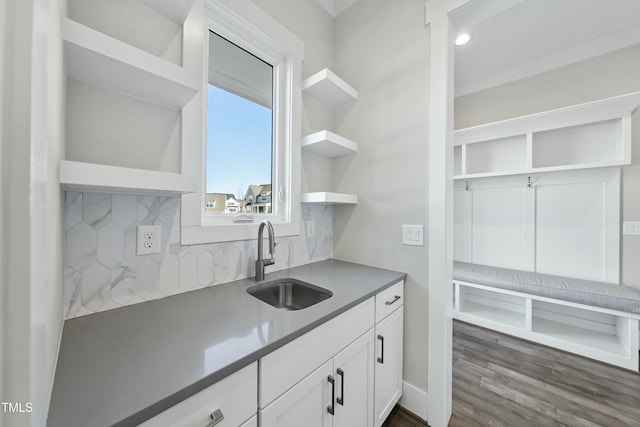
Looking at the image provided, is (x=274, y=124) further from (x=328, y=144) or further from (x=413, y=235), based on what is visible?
(x=413, y=235)

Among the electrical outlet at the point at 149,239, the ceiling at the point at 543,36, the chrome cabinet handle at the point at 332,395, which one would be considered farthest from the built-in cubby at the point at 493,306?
the electrical outlet at the point at 149,239

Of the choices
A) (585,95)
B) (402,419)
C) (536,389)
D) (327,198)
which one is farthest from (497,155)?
(402,419)

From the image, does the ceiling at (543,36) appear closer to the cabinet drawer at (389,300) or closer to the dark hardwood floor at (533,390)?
the cabinet drawer at (389,300)

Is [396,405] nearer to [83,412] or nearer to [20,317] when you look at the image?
[83,412]

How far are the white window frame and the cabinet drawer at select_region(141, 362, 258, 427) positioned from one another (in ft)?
2.24

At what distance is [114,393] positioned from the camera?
1.68 ft

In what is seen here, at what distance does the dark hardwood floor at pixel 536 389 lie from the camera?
1.45 m

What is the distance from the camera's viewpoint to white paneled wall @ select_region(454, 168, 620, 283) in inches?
86.1

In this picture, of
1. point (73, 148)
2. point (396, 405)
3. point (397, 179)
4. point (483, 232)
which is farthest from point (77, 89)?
point (483, 232)

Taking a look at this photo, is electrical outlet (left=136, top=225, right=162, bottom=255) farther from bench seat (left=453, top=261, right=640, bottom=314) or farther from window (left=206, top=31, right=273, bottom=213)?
bench seat (left=453, top=261, right=640, bottom=314)

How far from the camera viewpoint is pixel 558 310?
2.43 m

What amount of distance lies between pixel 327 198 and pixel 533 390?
6.48 feet

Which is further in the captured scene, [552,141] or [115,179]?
[552,141]

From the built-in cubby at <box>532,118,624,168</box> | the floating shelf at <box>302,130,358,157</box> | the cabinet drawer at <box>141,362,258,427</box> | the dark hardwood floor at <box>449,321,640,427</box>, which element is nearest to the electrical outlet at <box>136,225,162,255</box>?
the cabinet drawer at <box>141,362,258,427</box>
